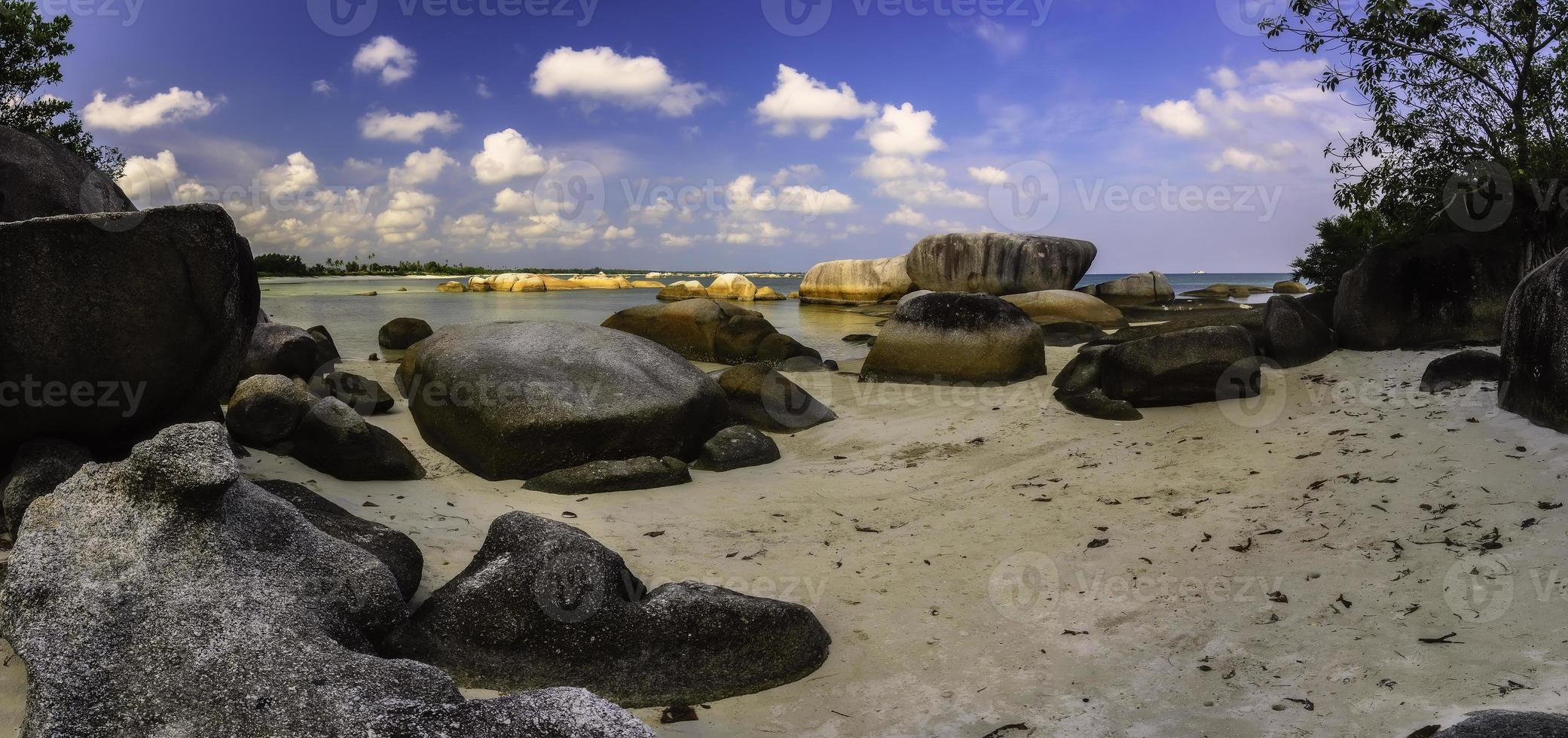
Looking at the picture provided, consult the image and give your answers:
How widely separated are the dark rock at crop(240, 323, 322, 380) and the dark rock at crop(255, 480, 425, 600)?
5.55m

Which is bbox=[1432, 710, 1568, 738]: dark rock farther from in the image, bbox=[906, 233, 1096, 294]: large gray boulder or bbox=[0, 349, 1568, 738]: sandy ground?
bbox=[906, 233, 1096, 294]: large gray boulder

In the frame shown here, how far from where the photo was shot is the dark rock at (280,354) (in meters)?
9.48

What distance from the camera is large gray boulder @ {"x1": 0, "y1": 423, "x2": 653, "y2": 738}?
8.39ft

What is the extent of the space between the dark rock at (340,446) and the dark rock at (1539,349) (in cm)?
786

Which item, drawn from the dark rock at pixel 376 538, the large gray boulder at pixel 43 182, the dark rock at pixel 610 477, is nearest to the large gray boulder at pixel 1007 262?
the dark rock at pixel 610 477

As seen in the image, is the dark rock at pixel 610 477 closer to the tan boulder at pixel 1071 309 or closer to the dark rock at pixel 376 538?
the dark rock at pixel 376 538

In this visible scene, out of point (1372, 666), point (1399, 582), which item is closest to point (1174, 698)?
point (1372, 666)

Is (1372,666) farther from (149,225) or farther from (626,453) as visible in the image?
(149,225)

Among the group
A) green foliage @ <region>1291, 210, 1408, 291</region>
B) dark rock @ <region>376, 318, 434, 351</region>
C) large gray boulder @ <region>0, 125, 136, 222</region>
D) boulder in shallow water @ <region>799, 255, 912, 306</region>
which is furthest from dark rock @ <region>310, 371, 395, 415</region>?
boulder in shallow water @ <region>799, 255, 912, 306</region>

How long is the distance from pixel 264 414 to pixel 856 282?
33.4 metres

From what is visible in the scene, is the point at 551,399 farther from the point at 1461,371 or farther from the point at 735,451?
the point at 1461,371

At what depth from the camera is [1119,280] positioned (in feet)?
119

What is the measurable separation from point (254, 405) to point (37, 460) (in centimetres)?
197

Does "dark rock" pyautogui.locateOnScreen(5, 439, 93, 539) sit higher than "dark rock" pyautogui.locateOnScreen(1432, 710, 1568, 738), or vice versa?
"dark rock" pyautogui.locateOnScreen(5, 439, 93, 539)
